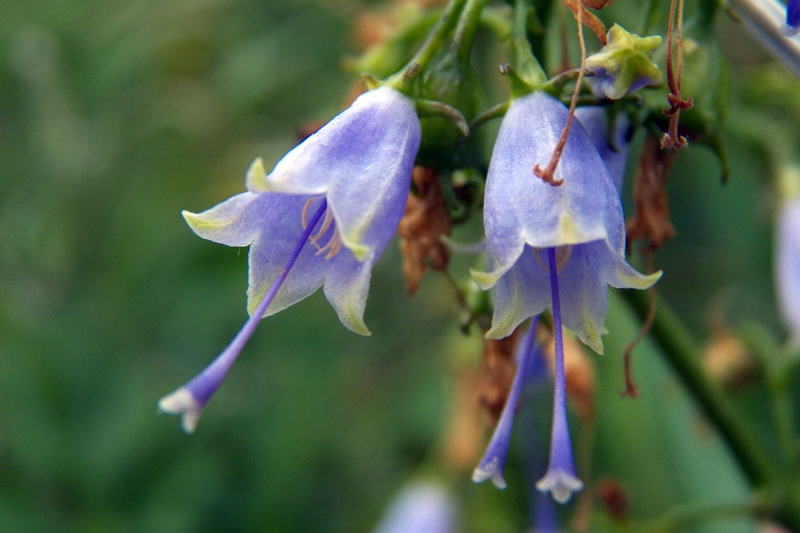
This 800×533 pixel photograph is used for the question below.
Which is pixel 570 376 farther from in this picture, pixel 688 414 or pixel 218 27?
pixel 218 27

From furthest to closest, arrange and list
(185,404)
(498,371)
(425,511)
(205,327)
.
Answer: (205,327), (425,511), (498,371), (185,404)

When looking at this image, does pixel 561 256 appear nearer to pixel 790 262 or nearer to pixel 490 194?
pixel 490 194

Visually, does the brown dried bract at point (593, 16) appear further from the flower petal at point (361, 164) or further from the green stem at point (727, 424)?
the green stem at point (727, 424)

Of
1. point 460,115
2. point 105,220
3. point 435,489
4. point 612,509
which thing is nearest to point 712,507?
point 612,509

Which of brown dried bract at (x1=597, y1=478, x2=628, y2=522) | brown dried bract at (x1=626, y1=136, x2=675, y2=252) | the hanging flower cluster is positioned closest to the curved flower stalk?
brown dried bract at (x1=597, y1=478, x2=628, y2=522)

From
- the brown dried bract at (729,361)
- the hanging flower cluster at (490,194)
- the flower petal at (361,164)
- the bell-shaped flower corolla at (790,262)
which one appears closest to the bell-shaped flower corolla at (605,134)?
the hanging flower cluster at (490,194)

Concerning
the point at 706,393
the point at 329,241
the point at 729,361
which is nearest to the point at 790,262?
the point at 729,361
